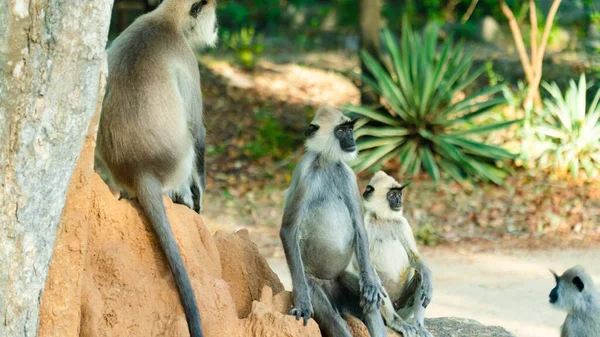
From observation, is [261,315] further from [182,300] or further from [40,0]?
[40,0]

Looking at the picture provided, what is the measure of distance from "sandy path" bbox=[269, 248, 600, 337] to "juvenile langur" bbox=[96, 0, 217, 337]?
316cm

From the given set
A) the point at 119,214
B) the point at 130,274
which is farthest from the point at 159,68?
the point at 130,274

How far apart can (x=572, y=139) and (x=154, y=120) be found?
24.3ft

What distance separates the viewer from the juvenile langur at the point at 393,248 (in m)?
4.71

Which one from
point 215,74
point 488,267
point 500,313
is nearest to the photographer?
point 500,313

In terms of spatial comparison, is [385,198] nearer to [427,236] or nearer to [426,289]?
[426,289]

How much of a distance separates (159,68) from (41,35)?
1237mm

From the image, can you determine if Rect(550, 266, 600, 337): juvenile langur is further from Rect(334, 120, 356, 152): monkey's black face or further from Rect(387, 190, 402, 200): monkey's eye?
Rect(334, 120, 356, 152): monkey's black face

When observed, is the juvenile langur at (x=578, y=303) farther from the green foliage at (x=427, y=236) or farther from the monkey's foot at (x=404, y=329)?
the green foliage at (x=427, y=236)

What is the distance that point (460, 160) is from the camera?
33.6 feet

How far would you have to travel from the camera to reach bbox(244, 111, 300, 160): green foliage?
11.7m

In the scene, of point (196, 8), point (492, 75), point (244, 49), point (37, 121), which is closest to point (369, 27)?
point (492, 75)

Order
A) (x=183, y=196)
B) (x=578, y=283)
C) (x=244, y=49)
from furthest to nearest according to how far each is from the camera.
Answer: (x=244, y=49) < (x=578, y=283) < (x=183, y=196)

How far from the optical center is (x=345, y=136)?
4.36 metres
